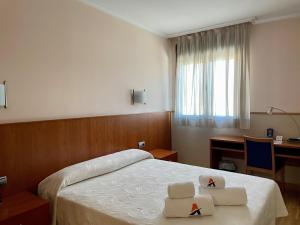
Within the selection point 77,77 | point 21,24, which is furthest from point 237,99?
point 21,24

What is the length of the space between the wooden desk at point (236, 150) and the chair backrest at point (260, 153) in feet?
0.61

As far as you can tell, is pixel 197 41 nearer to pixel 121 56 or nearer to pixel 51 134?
pixel 121 56

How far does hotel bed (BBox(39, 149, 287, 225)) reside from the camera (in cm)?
151

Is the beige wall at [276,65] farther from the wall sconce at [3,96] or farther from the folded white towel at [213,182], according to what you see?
the wall sconce at [3,96]

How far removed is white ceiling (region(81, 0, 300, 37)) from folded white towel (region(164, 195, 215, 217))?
2353mm

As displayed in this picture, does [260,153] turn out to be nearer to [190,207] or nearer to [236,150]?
[236,150]

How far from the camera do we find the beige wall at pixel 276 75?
3.27 m

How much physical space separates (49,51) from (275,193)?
262 centimetres

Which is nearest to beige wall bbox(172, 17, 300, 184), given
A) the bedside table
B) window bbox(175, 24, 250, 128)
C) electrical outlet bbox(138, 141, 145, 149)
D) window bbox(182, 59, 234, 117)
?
window bbox(175, 24, 250, 128)

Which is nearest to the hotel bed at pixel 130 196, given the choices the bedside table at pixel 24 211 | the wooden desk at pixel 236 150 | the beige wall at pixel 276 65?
the bedside table at pixel 24 211

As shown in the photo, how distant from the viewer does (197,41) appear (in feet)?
12.9

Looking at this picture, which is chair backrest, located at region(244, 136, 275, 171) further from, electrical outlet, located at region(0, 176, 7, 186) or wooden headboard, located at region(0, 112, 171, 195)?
electrical outlet, located at region(0, 176, 7, 186)

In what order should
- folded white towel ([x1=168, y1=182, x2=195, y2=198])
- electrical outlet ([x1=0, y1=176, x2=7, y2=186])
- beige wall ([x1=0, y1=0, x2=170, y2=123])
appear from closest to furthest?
folded white towel ([x1=168, y1=182, x2=195, y2=198]), electrical outlet ([x1=0, y1=176, x2=7, y2=186]), beige wall ([x1=0, y1=0, x2=170, y2=123])

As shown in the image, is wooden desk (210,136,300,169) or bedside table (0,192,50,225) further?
wooden desk (210,136,300,169)
